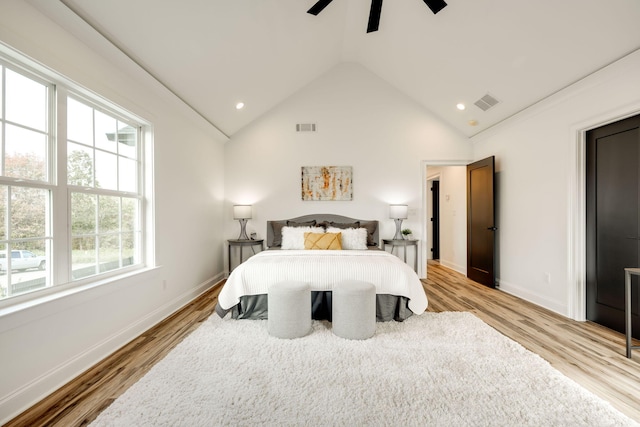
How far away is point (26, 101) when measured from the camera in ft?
5.86

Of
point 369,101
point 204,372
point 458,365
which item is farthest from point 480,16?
point 204,372

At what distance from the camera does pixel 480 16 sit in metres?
2.79

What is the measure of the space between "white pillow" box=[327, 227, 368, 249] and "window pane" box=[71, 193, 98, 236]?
2.96m

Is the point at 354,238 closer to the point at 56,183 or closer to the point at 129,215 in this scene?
the point at 129,215

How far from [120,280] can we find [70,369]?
0.68 metres

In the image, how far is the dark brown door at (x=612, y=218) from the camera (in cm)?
250

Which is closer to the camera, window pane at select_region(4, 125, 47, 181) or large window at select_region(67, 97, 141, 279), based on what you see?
window pane at select_region(4, 125, 47, 181)

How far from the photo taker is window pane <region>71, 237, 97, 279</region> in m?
2.11

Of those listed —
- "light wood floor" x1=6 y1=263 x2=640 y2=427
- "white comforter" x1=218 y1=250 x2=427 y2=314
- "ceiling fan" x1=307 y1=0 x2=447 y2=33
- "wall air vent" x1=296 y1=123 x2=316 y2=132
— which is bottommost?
"light wood floor" x1=6 y1=263 x2=640 y2=427

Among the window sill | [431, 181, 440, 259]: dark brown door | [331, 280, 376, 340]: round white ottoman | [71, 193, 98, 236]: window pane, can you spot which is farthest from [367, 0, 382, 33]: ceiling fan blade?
[431, 181, 440, 259]: dark brown door

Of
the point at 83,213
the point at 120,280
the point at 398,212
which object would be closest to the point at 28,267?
the point at 83,213

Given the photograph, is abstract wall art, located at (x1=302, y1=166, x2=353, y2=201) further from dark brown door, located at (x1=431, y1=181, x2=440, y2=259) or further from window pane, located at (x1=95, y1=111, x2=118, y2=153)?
dark brown door, located at (x1=431, y1=181, x2=440, y2=259)

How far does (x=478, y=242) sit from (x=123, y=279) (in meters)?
4.72

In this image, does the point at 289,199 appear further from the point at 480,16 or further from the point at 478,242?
the point at 480,16
